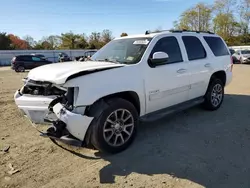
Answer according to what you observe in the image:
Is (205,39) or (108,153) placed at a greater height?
(205,39)

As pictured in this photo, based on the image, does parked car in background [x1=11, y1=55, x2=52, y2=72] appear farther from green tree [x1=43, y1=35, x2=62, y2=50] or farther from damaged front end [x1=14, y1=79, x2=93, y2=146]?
green tree [x1=43, y1=35, x2=62, y2=50]

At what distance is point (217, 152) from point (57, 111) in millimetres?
2521

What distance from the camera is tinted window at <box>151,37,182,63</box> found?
453cm

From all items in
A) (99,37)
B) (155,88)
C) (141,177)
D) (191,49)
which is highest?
(99,37)

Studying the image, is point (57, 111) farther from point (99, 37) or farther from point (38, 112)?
point (99, 37)

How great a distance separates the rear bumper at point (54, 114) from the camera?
3281mm

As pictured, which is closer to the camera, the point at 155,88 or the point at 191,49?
the point at 155,88

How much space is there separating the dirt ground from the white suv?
36 centimetres

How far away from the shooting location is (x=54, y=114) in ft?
11.8

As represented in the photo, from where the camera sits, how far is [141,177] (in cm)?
315

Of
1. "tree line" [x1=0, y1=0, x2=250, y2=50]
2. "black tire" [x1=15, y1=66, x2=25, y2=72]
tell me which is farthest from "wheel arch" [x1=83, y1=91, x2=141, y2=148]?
"tree line" [x1=0, y1=0, x2=250, y2=50]

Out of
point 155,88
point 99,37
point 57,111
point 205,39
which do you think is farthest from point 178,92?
point 99,37

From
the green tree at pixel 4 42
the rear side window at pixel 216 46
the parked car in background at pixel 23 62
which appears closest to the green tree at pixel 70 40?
the green tree at pixel 4 42

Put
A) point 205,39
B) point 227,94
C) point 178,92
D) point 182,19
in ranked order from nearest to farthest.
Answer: point 178,92 < point 205,39 < point 227,94 < point 182,19
